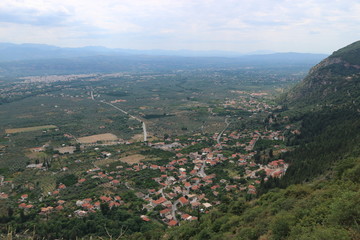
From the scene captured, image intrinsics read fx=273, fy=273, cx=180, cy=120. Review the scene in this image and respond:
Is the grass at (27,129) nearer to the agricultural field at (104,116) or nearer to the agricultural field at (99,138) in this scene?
the agricultural field at (104,116)

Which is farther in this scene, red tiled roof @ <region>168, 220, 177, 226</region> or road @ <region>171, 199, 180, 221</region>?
road @ <region>171, 199, 180, 221</region>

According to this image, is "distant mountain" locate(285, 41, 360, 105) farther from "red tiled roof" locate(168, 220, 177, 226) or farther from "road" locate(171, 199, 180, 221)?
"red tiled roof" locate(168, 220, 177, 226)

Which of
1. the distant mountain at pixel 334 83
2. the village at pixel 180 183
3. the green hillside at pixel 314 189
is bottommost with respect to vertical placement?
the village at pixel 180 183

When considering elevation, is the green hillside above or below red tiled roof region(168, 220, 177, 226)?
above

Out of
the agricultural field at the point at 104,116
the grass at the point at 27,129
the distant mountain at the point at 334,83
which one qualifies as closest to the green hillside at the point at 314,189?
the distant mountain at the point at 334,83

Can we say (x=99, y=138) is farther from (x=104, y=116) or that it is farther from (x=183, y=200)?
(x=183, y=200)

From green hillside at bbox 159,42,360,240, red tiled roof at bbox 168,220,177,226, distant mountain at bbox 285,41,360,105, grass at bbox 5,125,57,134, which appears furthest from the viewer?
grass at bbox 5,125,57,134

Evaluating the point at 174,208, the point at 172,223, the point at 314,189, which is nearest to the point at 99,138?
the point at 174,208

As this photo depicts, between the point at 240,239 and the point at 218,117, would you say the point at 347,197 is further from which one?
the point at 218,117

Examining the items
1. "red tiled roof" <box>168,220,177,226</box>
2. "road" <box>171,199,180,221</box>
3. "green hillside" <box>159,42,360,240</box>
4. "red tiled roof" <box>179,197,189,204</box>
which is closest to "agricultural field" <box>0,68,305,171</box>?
"green hillside" <box>159,42,360,240</box>
